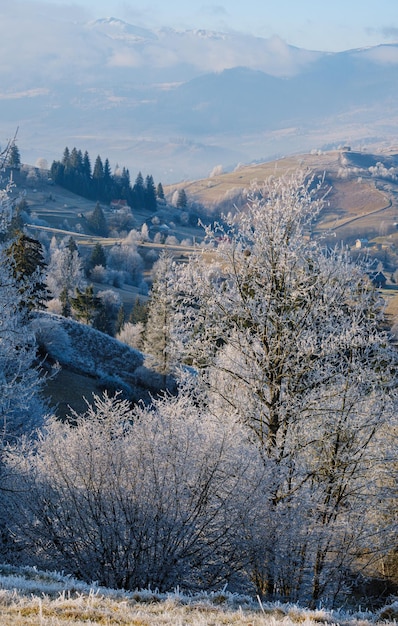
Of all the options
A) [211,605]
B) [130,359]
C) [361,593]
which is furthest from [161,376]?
[211,605]

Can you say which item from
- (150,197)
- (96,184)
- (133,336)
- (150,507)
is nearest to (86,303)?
(133,336)

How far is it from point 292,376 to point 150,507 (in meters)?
3.55

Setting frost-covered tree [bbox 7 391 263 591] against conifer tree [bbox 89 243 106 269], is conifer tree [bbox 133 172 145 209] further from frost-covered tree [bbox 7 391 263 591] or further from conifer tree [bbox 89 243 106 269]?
frost-covered tree [bbox 7 391 263 591]

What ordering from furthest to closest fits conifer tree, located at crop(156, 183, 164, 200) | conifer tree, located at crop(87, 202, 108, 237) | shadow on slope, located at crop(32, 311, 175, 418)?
conifer tree, located at crop(156, 183, 164, 200)
conifer tree, located at crop(87, 202, 108, 237)
shadow on slope, located at crop(32, 311, 175, 418)

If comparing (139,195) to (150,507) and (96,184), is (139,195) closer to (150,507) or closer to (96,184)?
(96,184)

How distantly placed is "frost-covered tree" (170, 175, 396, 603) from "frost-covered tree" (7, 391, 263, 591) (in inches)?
22.6

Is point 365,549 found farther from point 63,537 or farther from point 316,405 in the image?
point 63,537

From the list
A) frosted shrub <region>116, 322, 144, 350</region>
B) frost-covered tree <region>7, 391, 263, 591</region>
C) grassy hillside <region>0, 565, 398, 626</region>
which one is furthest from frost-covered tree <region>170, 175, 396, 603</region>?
frosted shrub <region>116, 322, 144, 350</region>

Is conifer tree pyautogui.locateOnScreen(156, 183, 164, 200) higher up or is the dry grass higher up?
conifer tree pyautogui.locateOnScreen(156, 183, 164, 200)

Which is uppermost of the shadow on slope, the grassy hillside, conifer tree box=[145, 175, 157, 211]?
conifer tree box=[145, 175, 157, 211]

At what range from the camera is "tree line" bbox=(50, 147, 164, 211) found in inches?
6865

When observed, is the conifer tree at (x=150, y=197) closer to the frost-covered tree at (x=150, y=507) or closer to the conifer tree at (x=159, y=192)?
the conifer tree at (x=159, y=192)

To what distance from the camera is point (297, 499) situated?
38.2 ft

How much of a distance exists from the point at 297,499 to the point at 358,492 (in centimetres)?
159
